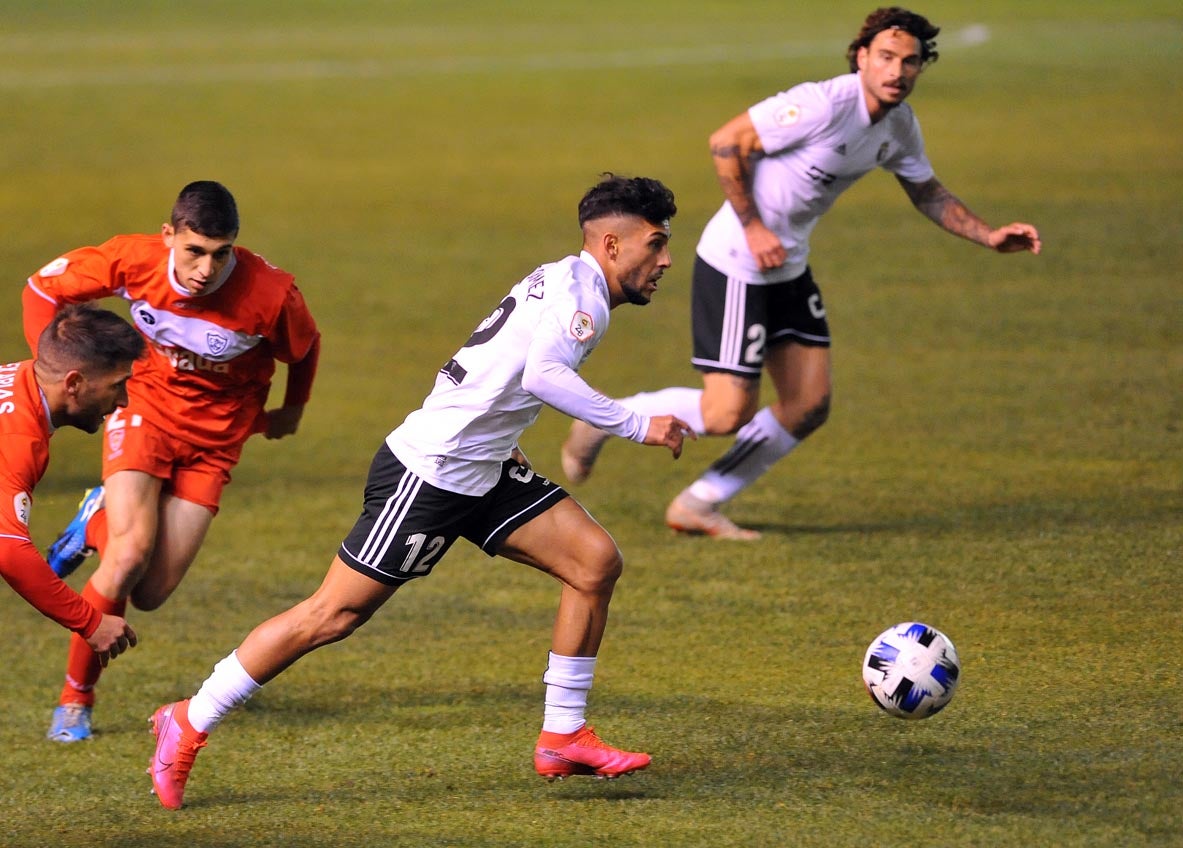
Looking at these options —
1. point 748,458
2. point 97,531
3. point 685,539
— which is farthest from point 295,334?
point 685,539

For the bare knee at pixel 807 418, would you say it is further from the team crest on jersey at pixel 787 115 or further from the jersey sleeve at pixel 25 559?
the jersey sleeve at pixel 25 559

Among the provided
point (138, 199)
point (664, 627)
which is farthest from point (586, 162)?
point (664, 627)

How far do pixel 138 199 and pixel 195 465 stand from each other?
13475mm

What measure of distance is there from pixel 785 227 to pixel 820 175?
307 millimetres

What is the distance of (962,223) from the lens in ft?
26.1

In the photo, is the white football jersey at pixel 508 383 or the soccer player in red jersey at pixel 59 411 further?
the white football jersey at pixel 508 383

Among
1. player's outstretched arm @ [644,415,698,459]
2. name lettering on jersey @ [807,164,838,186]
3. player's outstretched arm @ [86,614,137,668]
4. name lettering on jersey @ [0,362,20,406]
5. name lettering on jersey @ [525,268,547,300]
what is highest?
name lettering on jersey @ [525,268,547,300]

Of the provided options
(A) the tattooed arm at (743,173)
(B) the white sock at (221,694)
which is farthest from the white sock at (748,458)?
(B) the white sock at (221,694)

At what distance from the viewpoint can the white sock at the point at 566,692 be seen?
5363 mm

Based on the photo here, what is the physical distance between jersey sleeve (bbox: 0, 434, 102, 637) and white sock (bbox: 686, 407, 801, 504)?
13.8ft

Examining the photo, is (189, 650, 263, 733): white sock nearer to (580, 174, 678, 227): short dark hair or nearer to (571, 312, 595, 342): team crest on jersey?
(571, 312, 595, 342): team crest on jersey

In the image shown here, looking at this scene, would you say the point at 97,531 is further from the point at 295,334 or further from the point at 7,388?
the point at 7,388

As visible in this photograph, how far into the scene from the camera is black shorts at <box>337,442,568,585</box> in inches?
207

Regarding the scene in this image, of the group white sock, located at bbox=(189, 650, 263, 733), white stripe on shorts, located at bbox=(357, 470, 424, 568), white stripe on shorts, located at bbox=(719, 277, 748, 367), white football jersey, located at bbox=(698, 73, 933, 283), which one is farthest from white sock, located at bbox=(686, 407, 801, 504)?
white sock, located at bbox=(189, 650, 263, 733)
